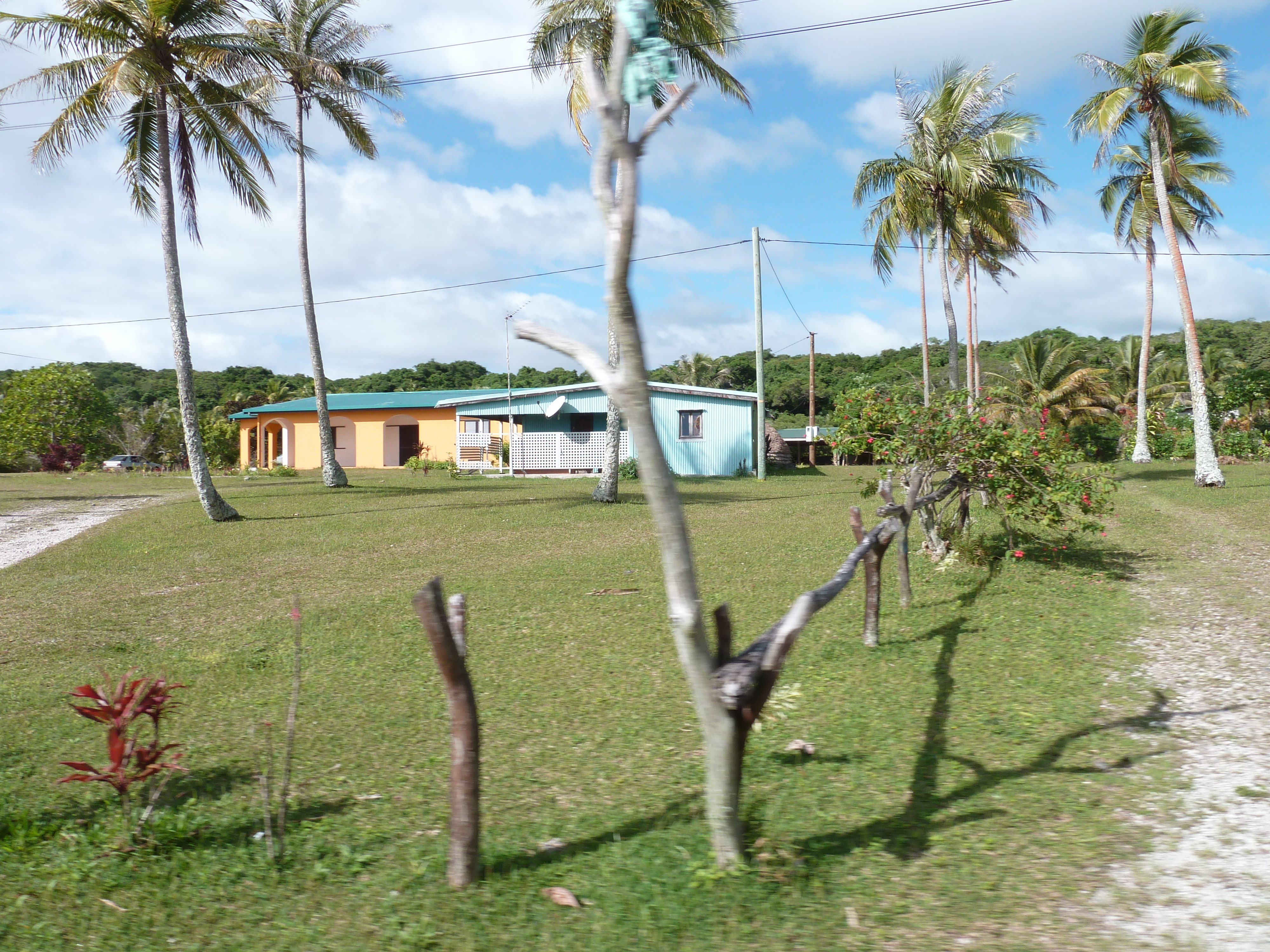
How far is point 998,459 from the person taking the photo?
8.70 meters

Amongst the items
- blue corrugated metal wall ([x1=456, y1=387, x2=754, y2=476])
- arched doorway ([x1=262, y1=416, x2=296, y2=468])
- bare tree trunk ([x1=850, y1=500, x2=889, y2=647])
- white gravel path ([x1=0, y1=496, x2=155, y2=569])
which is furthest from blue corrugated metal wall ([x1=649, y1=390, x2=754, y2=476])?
bare tree trunk ([x1=850, y1=500, x2=889, y2=647])

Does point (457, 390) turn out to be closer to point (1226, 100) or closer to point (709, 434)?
point (709, 434)

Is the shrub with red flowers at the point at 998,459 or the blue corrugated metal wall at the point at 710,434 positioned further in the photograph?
the blue corrugated metal wall at the point at 710,434

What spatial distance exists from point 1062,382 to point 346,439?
29519 mm

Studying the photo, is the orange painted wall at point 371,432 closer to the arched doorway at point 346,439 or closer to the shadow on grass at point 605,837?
the arched doorway at point 346,439

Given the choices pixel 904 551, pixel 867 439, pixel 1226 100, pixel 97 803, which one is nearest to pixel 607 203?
pixel 97 803

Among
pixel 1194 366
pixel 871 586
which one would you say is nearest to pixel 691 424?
pixel 1194 366

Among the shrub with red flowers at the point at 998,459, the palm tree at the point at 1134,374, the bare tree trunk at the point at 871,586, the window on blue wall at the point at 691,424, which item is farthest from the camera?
the palm tree at the point at 1134,374

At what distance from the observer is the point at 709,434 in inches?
1109

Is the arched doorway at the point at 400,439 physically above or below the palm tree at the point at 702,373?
below

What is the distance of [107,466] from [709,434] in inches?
1099

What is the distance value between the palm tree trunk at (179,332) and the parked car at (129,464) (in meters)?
22.6

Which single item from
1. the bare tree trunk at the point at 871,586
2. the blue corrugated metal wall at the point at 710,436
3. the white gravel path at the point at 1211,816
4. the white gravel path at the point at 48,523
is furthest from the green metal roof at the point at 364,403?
the white gravel path at the point at 1211,816

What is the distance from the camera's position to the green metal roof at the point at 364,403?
35.8 meters
